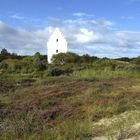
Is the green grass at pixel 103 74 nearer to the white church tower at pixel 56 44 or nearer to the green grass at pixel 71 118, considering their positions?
the green grass at pixel 71 118

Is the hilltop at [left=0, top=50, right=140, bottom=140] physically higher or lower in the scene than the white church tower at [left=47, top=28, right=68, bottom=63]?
lower

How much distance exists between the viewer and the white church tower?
208ft

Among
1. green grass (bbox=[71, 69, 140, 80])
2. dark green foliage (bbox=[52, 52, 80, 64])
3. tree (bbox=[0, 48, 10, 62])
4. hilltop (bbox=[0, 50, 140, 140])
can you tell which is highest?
tree (bbox=[0, 48, 10, 62])

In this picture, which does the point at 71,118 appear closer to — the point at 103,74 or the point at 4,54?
the point at 103,74

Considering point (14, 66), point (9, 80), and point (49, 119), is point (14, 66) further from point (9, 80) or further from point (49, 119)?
point (49, 119)

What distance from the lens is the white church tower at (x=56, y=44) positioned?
63.5 m

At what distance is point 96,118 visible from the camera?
1452cm

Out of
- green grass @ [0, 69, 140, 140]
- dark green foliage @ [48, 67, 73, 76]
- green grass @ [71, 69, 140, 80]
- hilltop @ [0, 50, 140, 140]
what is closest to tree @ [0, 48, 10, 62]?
dark green foliage @ [48, 67, 73, 76]

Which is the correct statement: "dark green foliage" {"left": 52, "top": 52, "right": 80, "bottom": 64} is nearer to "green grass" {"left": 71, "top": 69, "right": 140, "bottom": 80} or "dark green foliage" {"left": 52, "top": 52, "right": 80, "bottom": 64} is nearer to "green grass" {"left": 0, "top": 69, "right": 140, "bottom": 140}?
"green grass" {"left": 71, "top": 69, "right": 140, "bottom": 80}

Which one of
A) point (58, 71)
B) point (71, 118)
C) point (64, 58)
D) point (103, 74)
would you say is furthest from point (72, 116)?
point (64, 58)

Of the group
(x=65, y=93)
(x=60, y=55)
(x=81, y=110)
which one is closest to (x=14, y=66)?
(x=60, y=55)

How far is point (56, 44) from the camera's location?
64.2 metres

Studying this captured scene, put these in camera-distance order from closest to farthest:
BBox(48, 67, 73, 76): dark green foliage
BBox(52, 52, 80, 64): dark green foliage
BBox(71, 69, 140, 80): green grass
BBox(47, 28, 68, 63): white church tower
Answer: BBox(71, 69, 140, 80): green grass, BBox(48, 67, 73, 76): dark green foliage, BBox(52, 52, 80, 64): dark green foliage, BBox(47, 28, 68, 63): white church tower

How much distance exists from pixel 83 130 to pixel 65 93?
13.5m
